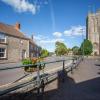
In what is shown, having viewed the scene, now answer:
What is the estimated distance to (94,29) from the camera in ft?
306

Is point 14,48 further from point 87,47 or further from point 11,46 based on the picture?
point 87,47

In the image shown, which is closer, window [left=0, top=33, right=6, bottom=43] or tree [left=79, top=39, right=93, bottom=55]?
window [left=0, top=33, right=6, bottom=43]

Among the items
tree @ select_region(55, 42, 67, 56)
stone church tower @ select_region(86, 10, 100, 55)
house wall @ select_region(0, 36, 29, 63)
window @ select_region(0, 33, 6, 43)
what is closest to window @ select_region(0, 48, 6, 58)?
house wall @ select_region(0, 36, 29, 63)

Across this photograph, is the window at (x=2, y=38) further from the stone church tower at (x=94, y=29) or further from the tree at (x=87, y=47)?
the stone church tower at (x=94, y=29)

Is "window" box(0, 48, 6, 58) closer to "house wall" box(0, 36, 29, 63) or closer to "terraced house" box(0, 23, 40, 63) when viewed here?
"terraced house" box(0, 23, 40, 63)

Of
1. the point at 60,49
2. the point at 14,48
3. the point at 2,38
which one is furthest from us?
the point at 60,49

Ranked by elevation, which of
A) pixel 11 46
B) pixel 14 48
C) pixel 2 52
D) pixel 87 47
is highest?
pixel 87 47

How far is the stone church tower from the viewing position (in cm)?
9121

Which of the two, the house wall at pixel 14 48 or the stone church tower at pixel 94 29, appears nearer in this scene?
the house wall at pixel 14 48

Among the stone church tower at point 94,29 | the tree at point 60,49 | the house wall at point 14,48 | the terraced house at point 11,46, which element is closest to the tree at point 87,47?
the stone church tower at point 94,29

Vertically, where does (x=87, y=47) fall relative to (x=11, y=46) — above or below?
above

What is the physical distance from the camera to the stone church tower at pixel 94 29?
3591 inches

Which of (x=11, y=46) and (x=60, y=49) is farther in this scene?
(x=60, y=49)

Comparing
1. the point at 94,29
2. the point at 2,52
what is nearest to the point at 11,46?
the point at 2,52
